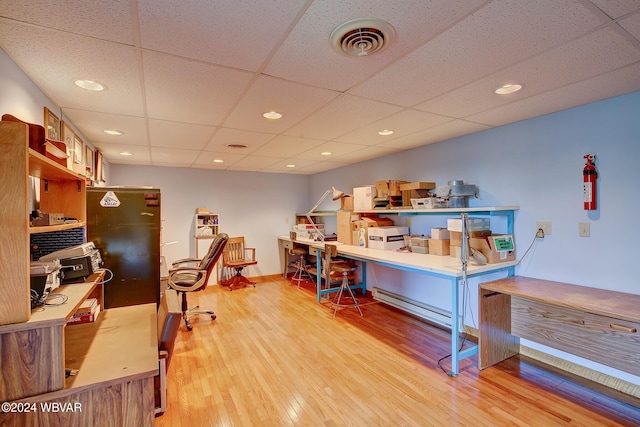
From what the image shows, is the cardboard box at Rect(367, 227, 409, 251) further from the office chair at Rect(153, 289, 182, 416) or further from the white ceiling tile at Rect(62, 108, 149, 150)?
the white ceiling tile at Rect(62, 108, 149, 150)

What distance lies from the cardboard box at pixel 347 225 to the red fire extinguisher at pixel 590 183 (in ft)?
8.32

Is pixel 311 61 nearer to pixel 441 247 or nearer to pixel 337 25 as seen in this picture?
pixel 337 25

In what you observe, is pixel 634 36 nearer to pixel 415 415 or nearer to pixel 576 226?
pixel 576 226

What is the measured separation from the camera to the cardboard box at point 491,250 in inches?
105

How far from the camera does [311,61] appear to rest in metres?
1.60

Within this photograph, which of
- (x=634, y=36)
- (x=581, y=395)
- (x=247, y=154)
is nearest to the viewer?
(x=634, y=36)

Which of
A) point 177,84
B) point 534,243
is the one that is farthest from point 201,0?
point 534,243

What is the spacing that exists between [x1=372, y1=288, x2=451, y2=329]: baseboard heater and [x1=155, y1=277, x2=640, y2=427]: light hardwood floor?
19 cm

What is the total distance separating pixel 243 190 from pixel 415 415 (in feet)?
15.5

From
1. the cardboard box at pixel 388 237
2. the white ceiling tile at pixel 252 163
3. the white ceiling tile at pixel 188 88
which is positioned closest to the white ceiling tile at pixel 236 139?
the white ceiling tile at pixel 188 88

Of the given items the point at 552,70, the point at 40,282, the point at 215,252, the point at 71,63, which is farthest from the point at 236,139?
the point at 552,70

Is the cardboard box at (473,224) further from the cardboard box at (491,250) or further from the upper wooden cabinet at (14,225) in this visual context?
the upper wooden cabinet at (14,225)

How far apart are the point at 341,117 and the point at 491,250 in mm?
1799

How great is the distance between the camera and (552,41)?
143 centimetres
